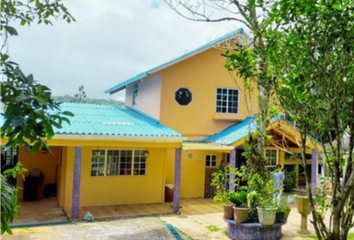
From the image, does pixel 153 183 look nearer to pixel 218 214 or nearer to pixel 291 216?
pixel 218 214

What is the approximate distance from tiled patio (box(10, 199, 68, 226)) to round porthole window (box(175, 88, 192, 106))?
6378 mm

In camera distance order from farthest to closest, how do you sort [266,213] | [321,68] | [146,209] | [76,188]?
[146,209] → [76,188] → [266,213] → [321,68]

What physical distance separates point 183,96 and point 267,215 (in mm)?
7166

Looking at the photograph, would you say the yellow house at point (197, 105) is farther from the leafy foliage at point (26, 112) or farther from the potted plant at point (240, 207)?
the leafy foliage at point (26, 112)

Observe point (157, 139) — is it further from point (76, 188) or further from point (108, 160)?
point (76, 188)

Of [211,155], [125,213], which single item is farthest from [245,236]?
[211,155]

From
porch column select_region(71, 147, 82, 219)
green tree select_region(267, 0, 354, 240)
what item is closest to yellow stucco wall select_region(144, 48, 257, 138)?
porch column select_region(71, 147, 82, 219)

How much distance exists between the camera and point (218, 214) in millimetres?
10953

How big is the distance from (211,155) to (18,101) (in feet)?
41.4

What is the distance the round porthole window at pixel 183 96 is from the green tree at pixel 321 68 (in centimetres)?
954

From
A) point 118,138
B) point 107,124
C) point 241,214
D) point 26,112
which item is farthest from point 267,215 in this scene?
point 26,112

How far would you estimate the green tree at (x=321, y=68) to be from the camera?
11.3 ft

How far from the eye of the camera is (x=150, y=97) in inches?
556

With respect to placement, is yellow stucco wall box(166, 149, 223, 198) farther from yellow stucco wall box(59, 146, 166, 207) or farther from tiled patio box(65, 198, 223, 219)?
tiled patio box(65, 198, 223, 219)
